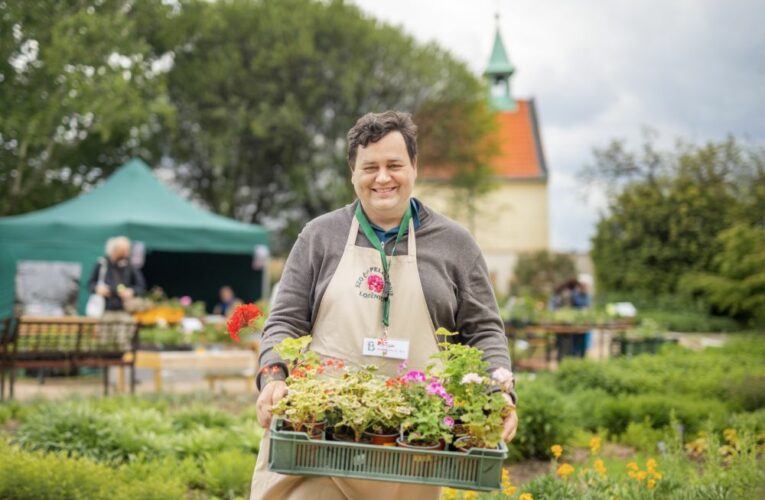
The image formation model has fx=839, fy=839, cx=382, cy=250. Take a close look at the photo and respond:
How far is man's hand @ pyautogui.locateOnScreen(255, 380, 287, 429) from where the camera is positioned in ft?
7.89

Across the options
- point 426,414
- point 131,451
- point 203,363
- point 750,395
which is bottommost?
point 131,451

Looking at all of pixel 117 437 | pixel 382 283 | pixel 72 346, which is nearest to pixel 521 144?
pixel 72 346

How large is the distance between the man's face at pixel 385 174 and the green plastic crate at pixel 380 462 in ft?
2.73

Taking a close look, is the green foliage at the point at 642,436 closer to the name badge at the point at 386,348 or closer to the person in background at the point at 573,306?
the name badge at the point at 386,348

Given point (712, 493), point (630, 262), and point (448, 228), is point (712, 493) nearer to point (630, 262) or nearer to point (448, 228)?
point (448, 228)

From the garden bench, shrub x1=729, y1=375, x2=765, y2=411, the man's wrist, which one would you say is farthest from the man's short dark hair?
the garden bench

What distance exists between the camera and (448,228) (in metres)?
2.78

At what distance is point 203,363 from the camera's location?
10141 mm

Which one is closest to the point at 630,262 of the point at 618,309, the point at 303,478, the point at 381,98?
the point at 381,98

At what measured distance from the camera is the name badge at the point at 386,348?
8.64 ft

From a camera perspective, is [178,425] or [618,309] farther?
[618,309]

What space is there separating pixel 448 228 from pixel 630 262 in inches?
1010

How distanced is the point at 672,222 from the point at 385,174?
25.4 meters

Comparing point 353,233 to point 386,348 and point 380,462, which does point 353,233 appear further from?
point 380,462
